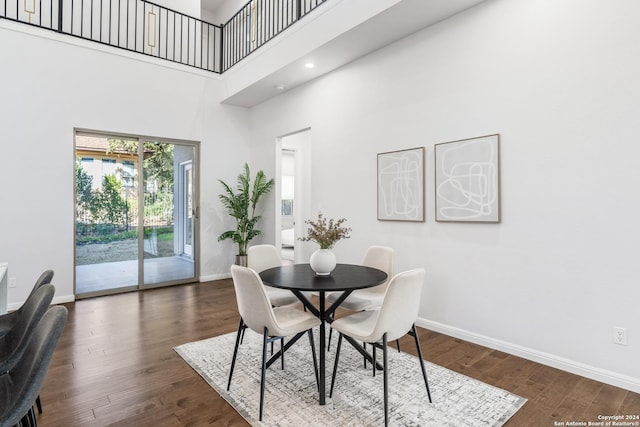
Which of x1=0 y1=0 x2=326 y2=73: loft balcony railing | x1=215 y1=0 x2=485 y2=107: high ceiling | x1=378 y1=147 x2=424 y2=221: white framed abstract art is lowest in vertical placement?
x1=378 y1=147 x2=424 y2=221: white framed abstract art

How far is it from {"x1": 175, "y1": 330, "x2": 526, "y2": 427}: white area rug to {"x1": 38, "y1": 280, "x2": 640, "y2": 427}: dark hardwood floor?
0.11m

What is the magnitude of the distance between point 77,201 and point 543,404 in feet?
18.8

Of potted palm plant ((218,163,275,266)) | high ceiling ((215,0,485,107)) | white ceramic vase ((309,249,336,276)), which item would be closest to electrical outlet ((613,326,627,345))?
white ceramic vase ((309,249,336,276))

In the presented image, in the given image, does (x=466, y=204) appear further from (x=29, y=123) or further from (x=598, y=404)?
(x=29, y=123)

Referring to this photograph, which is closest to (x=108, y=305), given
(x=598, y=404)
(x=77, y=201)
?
(x=77, y=201)

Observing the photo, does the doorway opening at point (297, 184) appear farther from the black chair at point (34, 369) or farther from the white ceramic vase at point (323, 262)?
the black chair at point (34, 369)

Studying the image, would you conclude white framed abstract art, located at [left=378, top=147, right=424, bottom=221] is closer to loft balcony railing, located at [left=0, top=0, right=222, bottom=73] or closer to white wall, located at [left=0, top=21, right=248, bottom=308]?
white wall, located at [left=0, top=21, right=248, bottom=308]

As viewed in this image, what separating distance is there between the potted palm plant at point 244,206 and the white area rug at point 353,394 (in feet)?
9.98

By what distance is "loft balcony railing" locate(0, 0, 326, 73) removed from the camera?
16.5ft

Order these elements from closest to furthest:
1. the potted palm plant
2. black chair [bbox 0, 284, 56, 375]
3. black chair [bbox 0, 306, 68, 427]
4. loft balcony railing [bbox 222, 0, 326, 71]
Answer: black chair [bbox 0, 306, 68, 427] → black chair [bbox 0, 284, 56, 375] → loft balcony railing [bbox 222, 0, 326, 71] → the potted palm plant

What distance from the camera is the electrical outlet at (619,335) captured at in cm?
248

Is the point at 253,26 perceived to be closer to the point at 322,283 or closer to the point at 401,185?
the point at 401,185

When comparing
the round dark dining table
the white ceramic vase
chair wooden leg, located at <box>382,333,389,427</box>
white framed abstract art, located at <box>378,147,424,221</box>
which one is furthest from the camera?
white framed abstract art, located at <box>378,147,424,221</box>

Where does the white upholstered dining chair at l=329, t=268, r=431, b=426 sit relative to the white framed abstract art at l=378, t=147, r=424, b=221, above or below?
below
